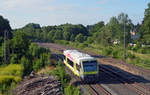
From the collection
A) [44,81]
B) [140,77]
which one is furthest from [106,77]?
[44,81]

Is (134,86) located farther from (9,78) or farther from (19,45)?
(19,45)

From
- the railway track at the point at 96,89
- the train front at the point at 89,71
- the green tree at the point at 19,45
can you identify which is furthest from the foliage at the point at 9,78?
the green tree at the point at 19,45

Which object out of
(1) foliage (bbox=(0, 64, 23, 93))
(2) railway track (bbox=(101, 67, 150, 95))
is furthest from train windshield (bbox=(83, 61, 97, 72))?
(1) foliage (bbox=(0, 64, 23, 93))

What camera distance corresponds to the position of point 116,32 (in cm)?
5912

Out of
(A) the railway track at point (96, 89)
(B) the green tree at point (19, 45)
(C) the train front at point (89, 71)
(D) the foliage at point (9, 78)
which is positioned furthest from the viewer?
(B) the green tree at point (19, 45)

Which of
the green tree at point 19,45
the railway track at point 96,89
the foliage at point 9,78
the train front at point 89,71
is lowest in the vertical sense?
the railway track at point 96,89

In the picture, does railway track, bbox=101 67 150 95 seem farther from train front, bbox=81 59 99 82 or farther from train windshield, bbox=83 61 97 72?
train windshield, bbox=83 61 97 72

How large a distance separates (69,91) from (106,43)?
45974 mm

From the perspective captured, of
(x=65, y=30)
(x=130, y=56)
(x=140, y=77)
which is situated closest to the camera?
(x=140, y=77)

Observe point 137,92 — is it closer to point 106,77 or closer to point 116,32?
point 106,77

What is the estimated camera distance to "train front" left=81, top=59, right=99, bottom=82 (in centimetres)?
2303

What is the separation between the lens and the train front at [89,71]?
23.0 metres

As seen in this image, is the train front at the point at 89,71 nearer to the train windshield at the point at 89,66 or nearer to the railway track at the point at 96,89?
the train windshield at the point at 89,66

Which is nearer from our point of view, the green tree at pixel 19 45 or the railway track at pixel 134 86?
the railway track at pixel 134 86
